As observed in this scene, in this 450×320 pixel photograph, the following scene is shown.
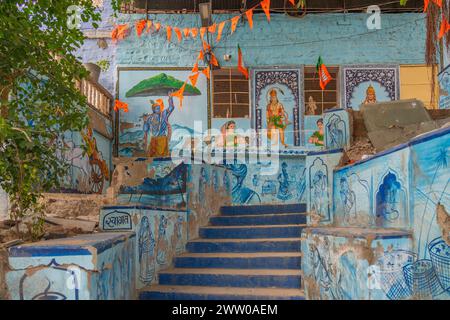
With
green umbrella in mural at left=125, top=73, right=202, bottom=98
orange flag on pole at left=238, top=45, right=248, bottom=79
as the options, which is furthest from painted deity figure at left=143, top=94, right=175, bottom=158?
orange flag on pole at left=238, top=45, right=248, bottom=79

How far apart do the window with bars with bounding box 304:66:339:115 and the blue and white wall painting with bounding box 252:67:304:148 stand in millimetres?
314

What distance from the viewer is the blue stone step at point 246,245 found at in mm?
6423

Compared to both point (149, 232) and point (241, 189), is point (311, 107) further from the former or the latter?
point (149, 232)

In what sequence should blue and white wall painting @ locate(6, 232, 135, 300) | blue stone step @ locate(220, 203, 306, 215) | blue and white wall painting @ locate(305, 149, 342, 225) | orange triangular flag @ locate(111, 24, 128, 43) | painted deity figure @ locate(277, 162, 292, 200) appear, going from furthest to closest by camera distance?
orange triangular flag @ locate(111, 24, 128, 43)
painted deity figure @ locate(277, 162, 292, 200)
blue stone step @ locate(220, 203, 306, 215)
blue and white wall painting @ locate(305, 149, 342, 225)
blue and white wall painting @ locate(6, 232, 135, 300)

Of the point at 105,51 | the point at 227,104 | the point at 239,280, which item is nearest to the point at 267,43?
the point at 227,104


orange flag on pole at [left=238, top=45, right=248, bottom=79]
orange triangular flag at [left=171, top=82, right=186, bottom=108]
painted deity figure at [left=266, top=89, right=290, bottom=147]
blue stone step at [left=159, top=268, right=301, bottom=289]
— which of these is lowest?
blue stone step at [left=159, top=268, right=301, bottom=289]

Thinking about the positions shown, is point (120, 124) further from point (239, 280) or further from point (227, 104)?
point (239, 280)

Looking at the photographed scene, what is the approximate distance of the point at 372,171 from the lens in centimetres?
481

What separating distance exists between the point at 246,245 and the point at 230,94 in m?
6.79

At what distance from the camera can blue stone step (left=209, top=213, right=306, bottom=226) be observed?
23.4 feet

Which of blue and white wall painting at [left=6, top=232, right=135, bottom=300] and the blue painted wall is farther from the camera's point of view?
the blue painted wall

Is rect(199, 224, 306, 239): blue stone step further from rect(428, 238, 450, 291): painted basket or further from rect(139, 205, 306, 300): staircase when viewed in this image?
rect(428, 238, 450, 291): painted basket

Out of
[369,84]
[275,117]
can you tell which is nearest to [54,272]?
[275,117]

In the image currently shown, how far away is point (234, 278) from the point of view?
5.70 meters
